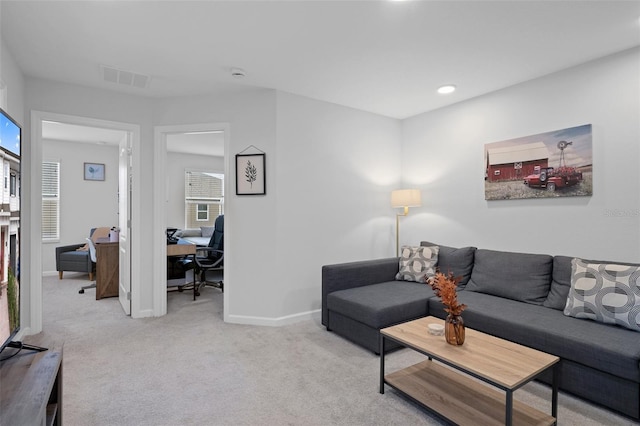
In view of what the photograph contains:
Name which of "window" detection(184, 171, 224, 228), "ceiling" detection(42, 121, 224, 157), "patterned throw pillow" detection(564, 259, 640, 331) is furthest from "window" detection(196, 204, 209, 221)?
"patterned throw pillow" detection(564, 259, 640, 331)

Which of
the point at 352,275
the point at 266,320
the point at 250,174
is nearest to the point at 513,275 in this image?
the point at 352,275

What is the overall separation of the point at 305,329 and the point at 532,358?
6.73ft

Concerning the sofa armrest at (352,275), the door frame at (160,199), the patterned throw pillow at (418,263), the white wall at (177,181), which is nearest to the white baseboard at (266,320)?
the sofa armrest at (352,275)

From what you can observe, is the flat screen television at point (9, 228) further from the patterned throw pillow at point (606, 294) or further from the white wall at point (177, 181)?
the white wall at point (177, 181)

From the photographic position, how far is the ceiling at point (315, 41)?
2049 millimetres

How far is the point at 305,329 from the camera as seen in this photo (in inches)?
129

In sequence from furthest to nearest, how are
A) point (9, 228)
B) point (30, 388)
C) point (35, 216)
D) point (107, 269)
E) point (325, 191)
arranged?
1. point (107, 269)
2. point (325, 191)
3. point (35, 216)
4. point (9, 228)
5. point (30, 388)

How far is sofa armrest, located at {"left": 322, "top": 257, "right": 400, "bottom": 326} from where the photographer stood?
322 centimetres

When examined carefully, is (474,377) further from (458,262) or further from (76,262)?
(76,262)

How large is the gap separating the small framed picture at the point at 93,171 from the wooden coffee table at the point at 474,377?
652 centimetres

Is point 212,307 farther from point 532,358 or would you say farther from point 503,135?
point 503,135

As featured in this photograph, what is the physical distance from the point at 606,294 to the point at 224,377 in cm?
268

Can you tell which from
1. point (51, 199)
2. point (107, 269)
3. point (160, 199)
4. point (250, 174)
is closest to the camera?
point (250, 174)

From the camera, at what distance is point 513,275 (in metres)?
2.87
